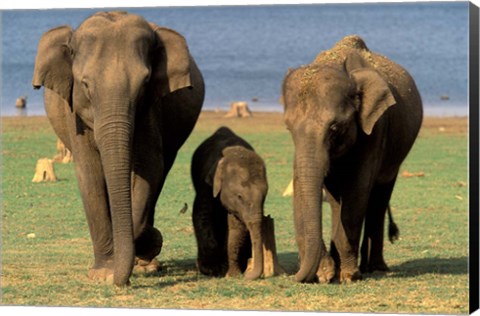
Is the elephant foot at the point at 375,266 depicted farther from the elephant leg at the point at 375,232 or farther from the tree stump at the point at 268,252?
the tree stump at the point at 268,252

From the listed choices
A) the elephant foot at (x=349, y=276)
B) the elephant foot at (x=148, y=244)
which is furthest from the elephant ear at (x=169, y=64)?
the elephant foot at (x=349, y=276)

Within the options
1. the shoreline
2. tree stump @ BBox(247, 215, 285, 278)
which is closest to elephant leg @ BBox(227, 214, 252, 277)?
tree stump @ BBox(247, 215, 285, 278)

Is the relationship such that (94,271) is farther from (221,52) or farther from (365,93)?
(221,52)

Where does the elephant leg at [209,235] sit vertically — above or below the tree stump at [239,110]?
above

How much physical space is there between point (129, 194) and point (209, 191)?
166 cm

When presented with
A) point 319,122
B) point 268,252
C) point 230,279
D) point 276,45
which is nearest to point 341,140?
point 319,122

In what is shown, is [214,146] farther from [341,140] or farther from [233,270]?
[341,140]

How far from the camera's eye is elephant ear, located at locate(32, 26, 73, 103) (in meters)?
10.7

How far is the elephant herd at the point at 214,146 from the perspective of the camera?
10.0 meters

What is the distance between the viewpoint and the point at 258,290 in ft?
34.1

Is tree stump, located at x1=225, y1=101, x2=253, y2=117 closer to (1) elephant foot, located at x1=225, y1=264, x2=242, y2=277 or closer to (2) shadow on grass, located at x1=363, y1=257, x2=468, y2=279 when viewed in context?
(2) shadow on grass, located at x1=363, y1=257, x2=468, y2=279

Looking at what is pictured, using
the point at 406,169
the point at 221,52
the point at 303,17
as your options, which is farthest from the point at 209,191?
the point at 303,17

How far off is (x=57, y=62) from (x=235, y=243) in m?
1.84

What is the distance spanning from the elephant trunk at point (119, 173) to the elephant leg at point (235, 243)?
1352mm
